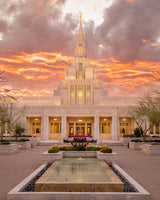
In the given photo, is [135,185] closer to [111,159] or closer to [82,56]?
[111,159]

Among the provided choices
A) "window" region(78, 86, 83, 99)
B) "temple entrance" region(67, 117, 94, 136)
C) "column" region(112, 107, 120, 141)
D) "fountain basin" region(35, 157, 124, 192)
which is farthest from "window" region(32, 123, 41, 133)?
"fountain basin" region(35, 157, 124, 192)

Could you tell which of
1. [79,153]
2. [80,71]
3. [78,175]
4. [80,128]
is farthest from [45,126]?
[78,175]

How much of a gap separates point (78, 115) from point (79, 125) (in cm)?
315

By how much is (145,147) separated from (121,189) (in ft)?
45.4

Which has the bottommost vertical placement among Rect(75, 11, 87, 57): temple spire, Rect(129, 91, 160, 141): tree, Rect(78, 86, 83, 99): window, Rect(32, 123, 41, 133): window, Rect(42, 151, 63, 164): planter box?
Rect(42, 151, 63, 164): planter box

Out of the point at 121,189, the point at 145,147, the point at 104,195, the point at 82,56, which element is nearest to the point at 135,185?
the point at 121,189

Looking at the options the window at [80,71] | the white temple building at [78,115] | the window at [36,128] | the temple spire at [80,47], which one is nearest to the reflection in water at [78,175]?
the white temple building at [78,115]

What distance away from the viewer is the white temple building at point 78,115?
36625 millimetres

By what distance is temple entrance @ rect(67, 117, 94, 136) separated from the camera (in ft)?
128

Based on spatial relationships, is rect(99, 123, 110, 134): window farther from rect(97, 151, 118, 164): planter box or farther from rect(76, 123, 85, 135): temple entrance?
rect(97, 151, 118, 164): planter box

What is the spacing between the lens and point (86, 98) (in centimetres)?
4256

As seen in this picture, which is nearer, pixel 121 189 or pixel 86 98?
pixel 121 189

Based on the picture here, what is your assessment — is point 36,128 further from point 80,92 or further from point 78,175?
point 78,175

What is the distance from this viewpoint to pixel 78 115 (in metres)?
36.7
